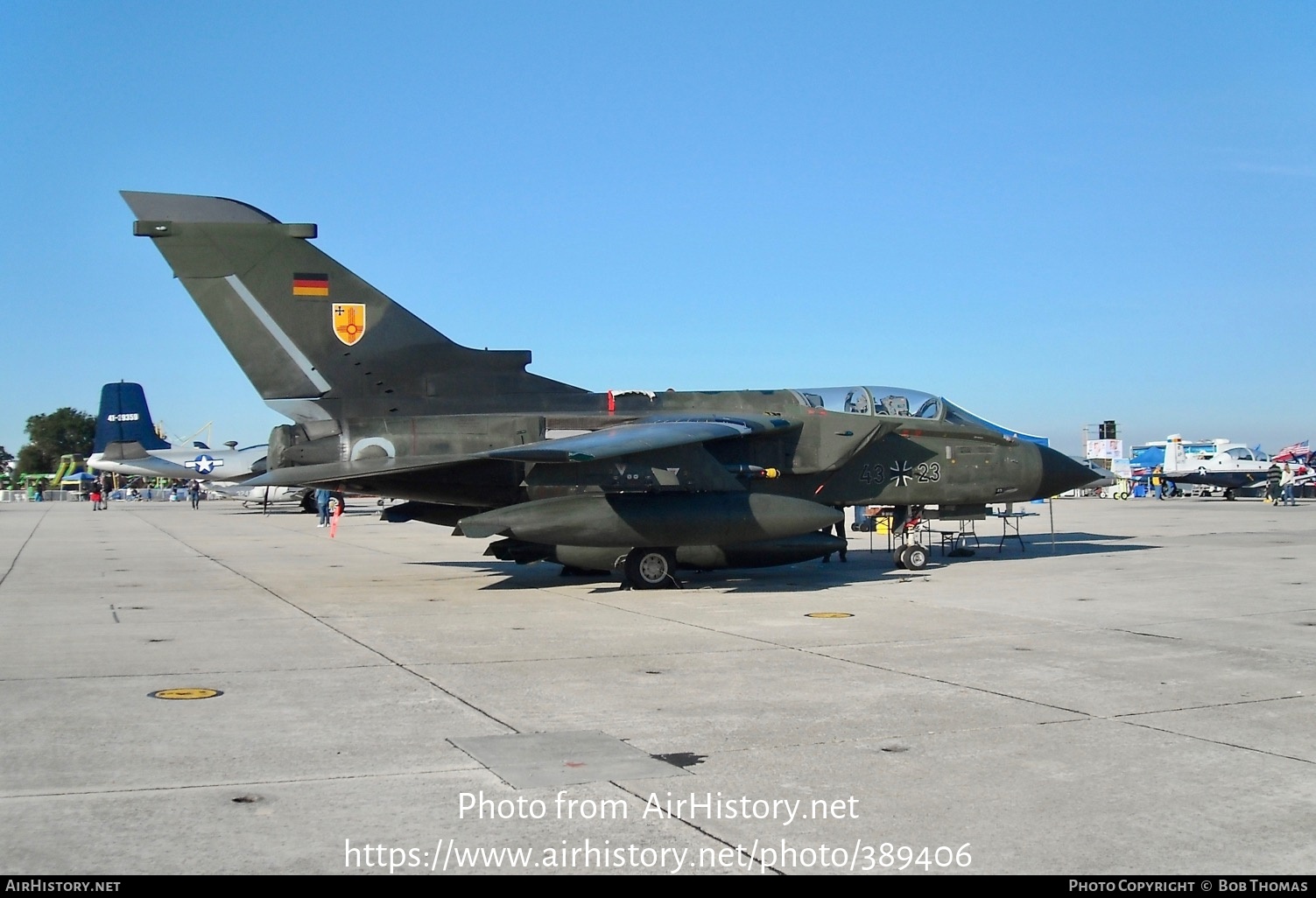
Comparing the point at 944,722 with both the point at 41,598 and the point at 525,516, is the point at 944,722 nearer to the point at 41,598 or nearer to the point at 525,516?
the point at 525,516

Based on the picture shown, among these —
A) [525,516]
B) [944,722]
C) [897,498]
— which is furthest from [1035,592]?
[944,722]

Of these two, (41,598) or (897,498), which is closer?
(41,598)

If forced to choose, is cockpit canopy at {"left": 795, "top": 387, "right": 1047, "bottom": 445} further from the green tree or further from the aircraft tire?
the green tree

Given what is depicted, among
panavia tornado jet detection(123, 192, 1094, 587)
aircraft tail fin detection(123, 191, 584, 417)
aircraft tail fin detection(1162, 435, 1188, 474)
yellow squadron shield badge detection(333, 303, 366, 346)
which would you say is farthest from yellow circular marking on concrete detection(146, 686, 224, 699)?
aircraft tail fin detection(1162, 435, 1188, 474)

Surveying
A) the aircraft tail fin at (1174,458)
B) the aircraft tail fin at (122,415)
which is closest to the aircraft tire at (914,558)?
the aircraft tail fin at (122,415)

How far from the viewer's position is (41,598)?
13766 millimetres

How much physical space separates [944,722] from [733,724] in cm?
131

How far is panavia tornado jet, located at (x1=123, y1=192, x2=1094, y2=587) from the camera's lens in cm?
1410

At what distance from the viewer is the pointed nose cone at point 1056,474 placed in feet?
57.0

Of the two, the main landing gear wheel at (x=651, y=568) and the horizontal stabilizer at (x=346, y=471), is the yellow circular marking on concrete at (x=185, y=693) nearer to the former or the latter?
the horizontal stabilizer at (x=346, y=471)

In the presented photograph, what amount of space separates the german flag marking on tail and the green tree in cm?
16476

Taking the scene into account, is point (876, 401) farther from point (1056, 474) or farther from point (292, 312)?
point (292, 312)

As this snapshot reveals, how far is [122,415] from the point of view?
47125mm
